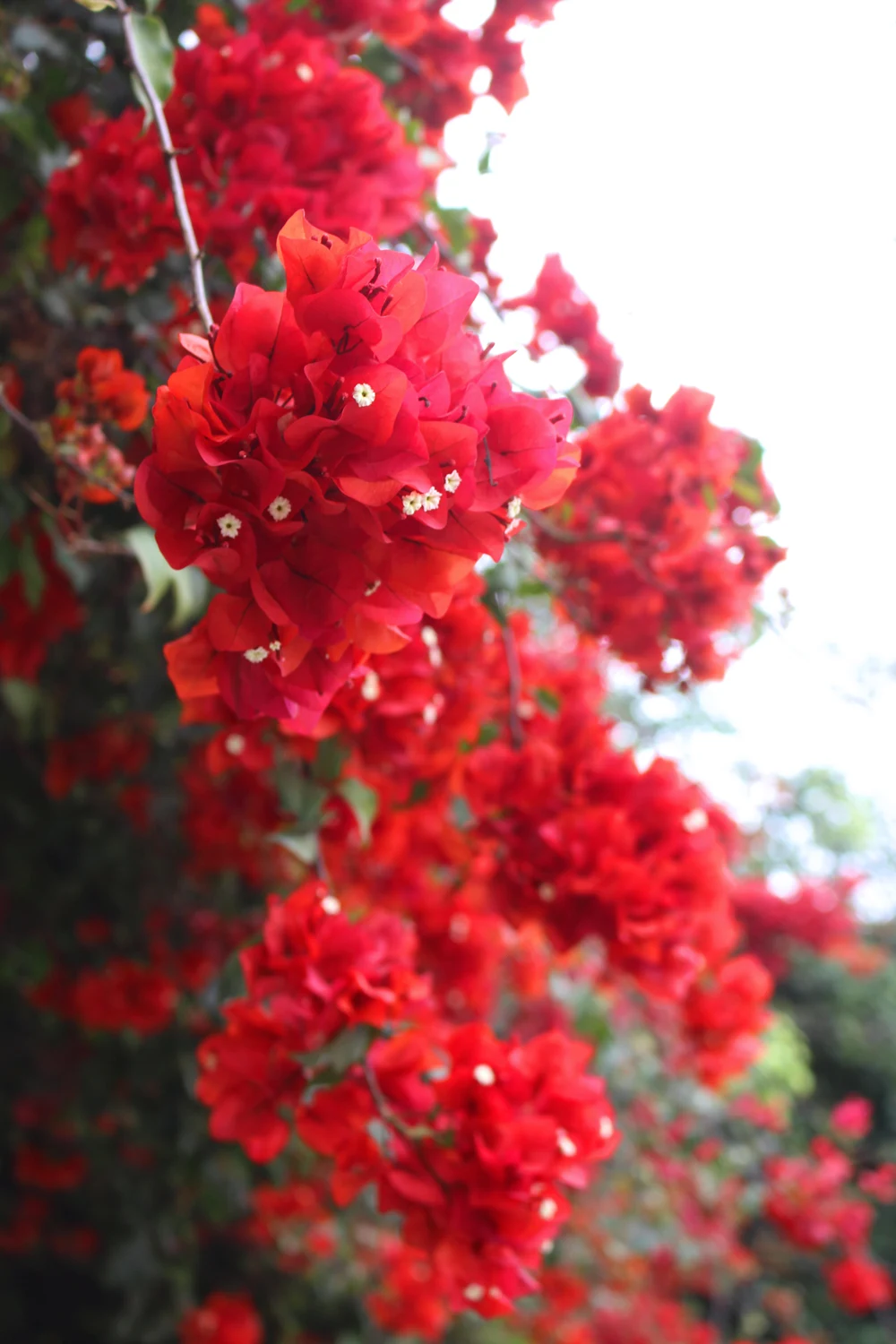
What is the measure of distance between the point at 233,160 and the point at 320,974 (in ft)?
2.67

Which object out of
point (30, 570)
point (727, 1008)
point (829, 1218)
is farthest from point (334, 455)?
point (829, 1218)

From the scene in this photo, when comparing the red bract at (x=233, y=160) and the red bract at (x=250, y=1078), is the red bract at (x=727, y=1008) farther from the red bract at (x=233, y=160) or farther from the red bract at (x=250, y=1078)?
the red bract at (x=233, y=160)

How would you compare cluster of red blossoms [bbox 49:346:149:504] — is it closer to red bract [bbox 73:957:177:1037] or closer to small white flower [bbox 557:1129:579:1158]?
small white flower [bbox 557:1129:579:1158]

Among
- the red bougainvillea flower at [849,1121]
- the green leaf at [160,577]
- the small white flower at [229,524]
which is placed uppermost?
the small white flower at [229,524]

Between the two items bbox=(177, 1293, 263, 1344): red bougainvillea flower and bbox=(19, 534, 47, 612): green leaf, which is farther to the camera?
bbox=(177, 1293, 263, 1344): red bougainvillea flower

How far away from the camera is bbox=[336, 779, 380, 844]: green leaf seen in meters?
1.05

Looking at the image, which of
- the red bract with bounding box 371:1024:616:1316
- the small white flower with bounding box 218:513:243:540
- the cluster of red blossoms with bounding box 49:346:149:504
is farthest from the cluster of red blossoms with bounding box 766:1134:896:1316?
the small white flower with bounding box 218:513:243:540

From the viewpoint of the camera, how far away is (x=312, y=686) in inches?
24.1

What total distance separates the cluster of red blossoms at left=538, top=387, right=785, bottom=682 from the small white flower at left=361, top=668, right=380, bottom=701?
30 cm

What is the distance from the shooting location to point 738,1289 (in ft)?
13.4

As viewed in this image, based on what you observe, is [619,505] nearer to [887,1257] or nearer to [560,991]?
[560,991]

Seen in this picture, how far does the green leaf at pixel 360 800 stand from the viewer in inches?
41.3

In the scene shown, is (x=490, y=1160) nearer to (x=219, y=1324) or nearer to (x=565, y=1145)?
(x=565, y=1145)

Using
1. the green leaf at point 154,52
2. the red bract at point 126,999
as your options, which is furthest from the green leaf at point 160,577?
the red bract at point 126,999
